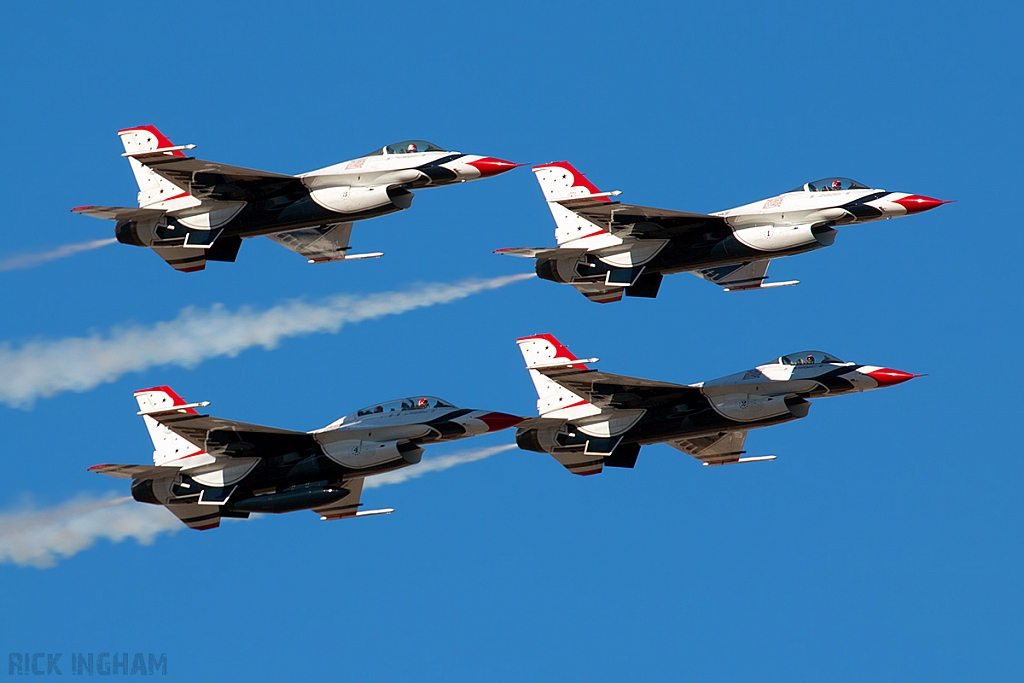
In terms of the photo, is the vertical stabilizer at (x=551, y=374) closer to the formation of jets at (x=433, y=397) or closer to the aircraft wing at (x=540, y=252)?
the formation of jets at (x=433, y=397)

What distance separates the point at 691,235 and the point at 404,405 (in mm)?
10966

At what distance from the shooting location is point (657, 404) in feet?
186

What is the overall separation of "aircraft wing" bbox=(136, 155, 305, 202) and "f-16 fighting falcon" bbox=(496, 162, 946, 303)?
7.80 meters

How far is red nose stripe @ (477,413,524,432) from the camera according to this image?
5534 centimetres

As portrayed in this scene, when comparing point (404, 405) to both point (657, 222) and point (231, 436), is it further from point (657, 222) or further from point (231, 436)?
point (657, 222)

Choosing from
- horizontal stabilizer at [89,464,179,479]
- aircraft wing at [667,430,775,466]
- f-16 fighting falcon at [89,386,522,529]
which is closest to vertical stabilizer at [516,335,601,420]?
f-16 fighting falcon at [89,386,522,529]

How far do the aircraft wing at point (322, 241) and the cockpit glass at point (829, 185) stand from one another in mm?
15009

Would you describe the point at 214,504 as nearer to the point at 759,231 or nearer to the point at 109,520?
the point at 109,520

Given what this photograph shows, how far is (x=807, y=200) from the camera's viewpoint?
194 feet

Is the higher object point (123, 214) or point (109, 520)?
point (123, 214)

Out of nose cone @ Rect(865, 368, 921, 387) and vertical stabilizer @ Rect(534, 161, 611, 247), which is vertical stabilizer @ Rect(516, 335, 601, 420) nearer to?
vertical stabilizer @ Rect(534, 161, 611, 247)

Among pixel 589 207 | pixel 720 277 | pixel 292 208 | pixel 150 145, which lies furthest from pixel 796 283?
pixel 150 145

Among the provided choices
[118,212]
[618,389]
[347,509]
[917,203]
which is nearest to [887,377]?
[917,203]

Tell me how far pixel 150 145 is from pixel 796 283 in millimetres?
21854
